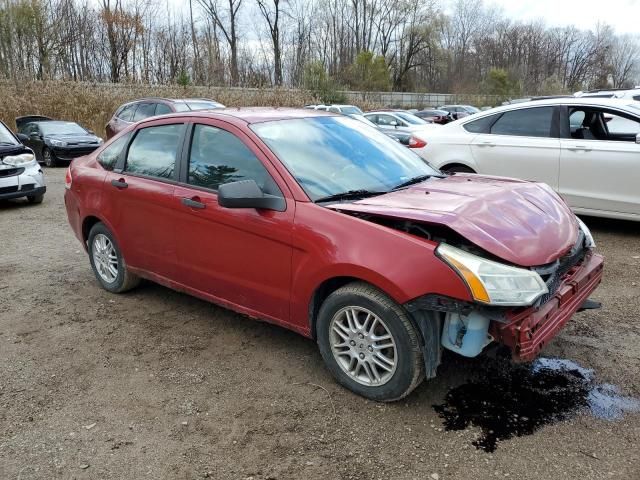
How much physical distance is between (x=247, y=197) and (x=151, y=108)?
→ 9855mm

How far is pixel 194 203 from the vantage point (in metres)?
3.95

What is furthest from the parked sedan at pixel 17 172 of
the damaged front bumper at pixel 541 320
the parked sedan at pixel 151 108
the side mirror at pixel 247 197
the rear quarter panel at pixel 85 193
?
the damaged front bumper at pixel 541 320

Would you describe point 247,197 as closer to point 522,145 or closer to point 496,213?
point 496,213

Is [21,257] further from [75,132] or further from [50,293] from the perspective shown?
[75,132]

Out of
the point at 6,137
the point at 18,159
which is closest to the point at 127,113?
the point at 6,137

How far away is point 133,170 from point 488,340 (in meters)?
3.17

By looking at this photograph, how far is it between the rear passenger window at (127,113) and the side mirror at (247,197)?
34.4 feet

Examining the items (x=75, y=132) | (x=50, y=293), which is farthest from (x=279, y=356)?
(x=75, y=132)

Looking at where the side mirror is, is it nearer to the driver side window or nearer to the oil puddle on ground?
the oil puddle on ground

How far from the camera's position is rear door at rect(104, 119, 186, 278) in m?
4.26

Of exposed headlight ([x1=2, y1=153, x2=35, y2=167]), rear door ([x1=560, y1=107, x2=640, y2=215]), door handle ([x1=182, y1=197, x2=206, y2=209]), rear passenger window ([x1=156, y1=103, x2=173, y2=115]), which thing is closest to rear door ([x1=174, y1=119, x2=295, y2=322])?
door handle ([x1=182, y1=197, x2=206, y2=209])

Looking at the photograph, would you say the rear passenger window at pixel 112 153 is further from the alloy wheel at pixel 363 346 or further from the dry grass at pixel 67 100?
the dry grass at pixel 67 100

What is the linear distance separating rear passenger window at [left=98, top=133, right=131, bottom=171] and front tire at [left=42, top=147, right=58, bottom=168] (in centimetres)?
1216

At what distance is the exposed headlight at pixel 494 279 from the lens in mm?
2748
